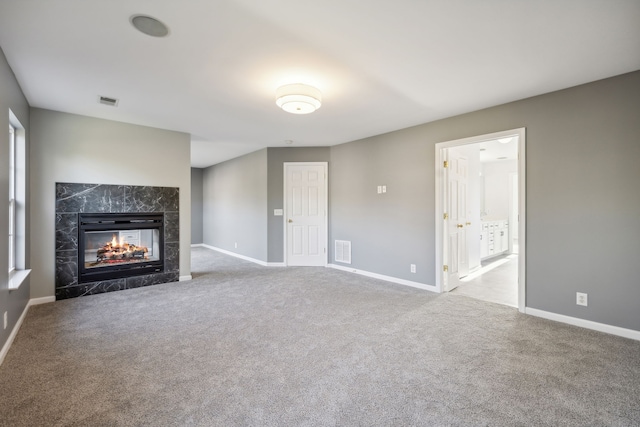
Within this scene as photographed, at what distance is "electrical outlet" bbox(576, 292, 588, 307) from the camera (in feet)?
9.71

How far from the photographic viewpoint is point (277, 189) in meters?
6.02

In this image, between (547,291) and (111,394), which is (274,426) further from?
(547,291)

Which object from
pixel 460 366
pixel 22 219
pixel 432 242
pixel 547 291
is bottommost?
pixel 460 366

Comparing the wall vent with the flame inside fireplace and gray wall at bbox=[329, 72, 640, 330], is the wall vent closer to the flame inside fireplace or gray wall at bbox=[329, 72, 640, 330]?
gray wall at bbox=[329, 72, 640, 330]

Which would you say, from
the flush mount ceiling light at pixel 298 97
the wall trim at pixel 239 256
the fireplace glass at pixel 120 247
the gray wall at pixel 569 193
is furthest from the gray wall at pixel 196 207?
the flush mount ceiling light at pixel 298 97

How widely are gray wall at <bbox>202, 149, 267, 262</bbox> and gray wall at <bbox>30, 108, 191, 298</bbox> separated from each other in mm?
1652

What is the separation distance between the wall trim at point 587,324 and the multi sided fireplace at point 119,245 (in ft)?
17.0

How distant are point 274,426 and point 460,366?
1470 millimetres

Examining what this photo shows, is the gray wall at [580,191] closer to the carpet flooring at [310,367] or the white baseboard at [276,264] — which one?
the carpet flooring at [310,367]

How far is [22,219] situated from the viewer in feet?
11.1

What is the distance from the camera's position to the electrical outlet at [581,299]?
2.96 meters

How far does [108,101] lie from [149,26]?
1.91 metres

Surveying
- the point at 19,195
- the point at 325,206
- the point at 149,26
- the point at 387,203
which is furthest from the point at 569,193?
the point at 19,195

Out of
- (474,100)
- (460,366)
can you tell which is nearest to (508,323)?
(460,366)
